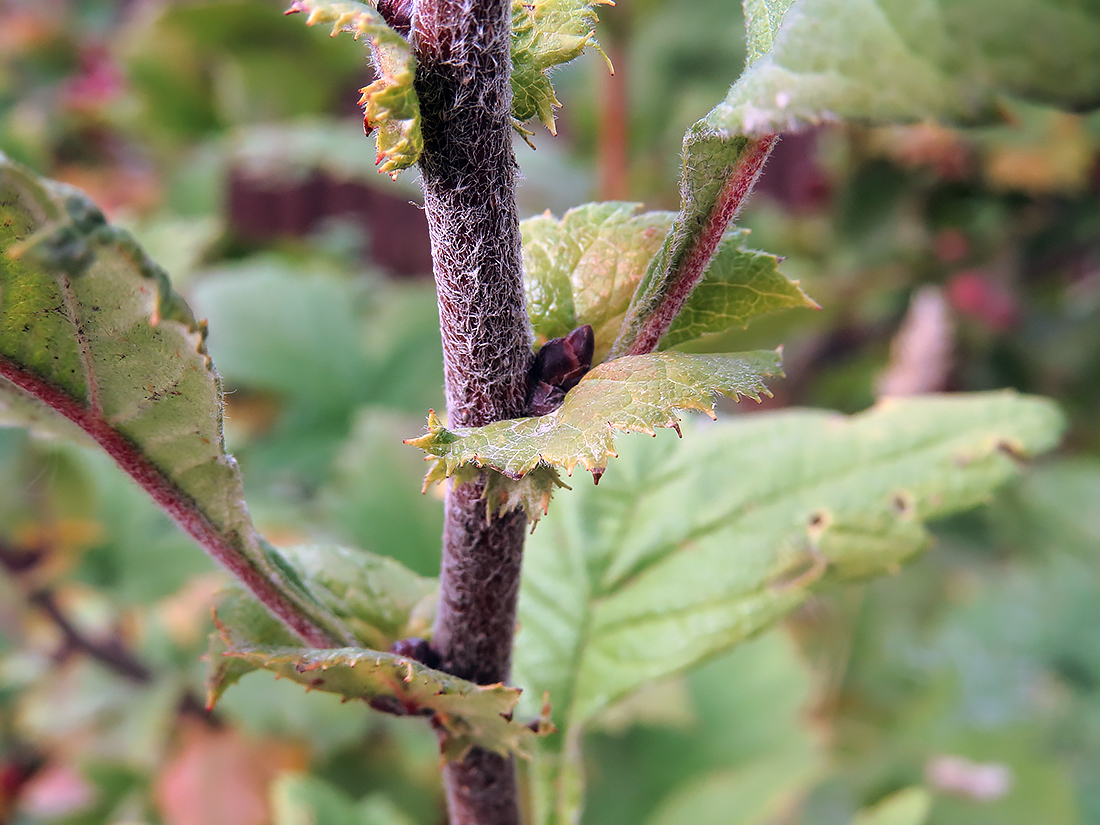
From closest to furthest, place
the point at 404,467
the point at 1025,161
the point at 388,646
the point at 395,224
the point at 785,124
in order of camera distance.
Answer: the point at 785,124
the point at 388,646
the point at 404,467
the point at 1025,161
the point at 395,224

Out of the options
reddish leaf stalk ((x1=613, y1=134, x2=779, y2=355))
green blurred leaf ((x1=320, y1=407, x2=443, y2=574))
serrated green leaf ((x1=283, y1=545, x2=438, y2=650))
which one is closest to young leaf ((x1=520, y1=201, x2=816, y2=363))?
reddish leaf stalk ((x1=613, y1=134, x2=779, y2=355))

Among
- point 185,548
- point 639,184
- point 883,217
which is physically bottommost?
point 185,548

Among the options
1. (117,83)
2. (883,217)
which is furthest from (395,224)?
(883,217)

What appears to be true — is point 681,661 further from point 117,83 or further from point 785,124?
point 117,83

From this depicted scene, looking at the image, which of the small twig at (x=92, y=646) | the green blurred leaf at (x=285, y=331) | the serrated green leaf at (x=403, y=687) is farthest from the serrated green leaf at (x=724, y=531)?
the green blurred leaf at (x=285, y=331)

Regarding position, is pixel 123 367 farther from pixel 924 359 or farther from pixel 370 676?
pixel 924 359

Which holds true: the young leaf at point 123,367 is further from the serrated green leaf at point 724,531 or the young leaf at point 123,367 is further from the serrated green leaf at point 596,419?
the serrated green leaf at point 724,531
